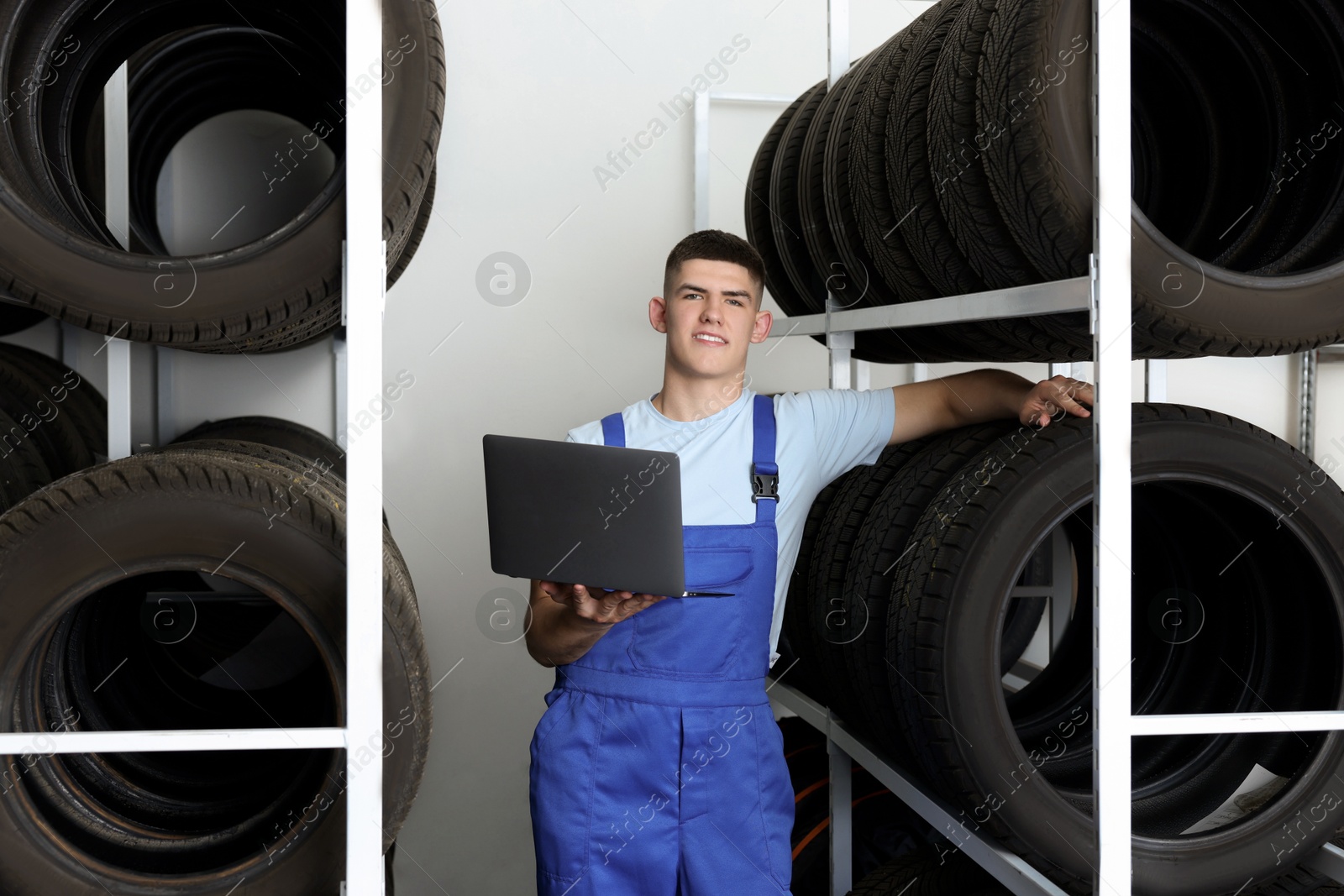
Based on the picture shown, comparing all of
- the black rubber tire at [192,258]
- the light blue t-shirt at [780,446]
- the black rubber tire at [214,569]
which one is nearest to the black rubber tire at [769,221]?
the light blue t-shirt at [780,446]

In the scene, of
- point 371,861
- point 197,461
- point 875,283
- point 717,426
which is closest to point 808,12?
point 875,283

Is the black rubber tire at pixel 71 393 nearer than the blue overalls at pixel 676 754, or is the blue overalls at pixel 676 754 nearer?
the blue overalls at pixel 676 754

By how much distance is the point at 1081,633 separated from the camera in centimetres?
212

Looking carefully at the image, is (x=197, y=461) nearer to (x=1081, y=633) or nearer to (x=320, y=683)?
(x=320, y=683)

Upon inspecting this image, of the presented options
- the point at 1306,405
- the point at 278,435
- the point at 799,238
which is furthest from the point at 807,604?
the point at 1306,405

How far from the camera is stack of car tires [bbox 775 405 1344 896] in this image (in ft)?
4.47

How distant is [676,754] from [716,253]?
33.4 inches

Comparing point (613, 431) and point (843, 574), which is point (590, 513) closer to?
point (613, 431)

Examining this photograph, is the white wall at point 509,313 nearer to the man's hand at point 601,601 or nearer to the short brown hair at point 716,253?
the short brown hair at point 716,253

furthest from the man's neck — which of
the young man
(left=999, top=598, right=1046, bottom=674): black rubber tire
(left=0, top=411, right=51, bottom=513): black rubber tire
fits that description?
(left=999, top=598, right=1046, bottom=674): black rubber tire

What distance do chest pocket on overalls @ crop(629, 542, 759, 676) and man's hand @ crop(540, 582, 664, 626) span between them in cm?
18

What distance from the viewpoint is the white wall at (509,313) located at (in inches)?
112

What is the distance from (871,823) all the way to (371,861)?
129 cm

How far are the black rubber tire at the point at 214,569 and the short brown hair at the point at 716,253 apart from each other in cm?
75
